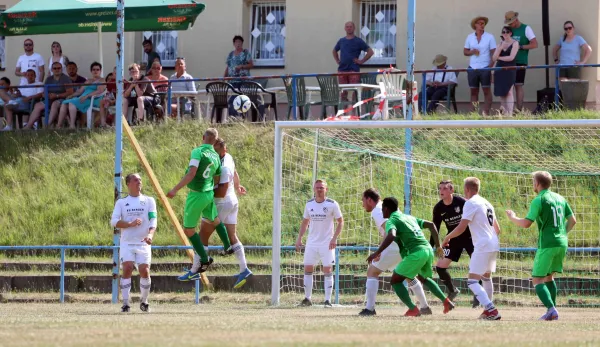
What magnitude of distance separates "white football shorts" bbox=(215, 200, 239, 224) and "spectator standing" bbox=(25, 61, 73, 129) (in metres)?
9.52

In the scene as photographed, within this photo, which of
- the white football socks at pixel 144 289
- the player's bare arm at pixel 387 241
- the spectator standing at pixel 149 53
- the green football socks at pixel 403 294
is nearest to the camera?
the player's bare arm at pixel 387 241

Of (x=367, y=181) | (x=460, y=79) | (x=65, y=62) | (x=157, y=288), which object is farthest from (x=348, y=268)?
(x=65, y=62)

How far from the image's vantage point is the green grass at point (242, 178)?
794 inches

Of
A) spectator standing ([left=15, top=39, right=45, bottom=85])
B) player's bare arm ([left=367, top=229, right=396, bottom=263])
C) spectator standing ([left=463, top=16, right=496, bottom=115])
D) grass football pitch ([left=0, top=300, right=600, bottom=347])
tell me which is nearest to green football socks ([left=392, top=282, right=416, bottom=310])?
grass football pitch ([left=0, top=300, right=600, bottom=347])

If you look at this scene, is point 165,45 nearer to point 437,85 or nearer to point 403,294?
point 437,85

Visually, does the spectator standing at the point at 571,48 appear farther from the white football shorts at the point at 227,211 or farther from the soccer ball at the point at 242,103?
the white football shorts at the point at 227,211

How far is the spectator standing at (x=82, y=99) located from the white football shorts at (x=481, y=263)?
12.1 m

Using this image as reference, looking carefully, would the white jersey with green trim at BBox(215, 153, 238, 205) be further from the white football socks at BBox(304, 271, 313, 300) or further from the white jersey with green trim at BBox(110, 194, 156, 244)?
the white jersey with green trim at BBox(110, 194, 156, 244)

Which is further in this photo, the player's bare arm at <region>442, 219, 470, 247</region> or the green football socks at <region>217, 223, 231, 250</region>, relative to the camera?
the green football socks at <region>217, 223, 231, 250</region>

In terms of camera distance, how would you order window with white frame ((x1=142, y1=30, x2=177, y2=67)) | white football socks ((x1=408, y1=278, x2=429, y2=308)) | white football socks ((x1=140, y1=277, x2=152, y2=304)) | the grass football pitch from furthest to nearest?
window with white frame ((x1=142, y1=30, x2=177, y2=67)) → white football socks ((x1=140, y1=277, x2=152, y2=304)) → white football socks ((x1=408, y1=278, x2=429, y2=308)) → the grass football pitch

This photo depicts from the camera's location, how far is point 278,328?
1155 centimetres

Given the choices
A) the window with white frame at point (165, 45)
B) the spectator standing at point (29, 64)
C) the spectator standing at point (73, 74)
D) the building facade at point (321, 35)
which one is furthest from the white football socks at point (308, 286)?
the window with white frame at point (165, 45)

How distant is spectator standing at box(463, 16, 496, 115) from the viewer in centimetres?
2366

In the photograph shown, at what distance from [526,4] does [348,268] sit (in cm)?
865
